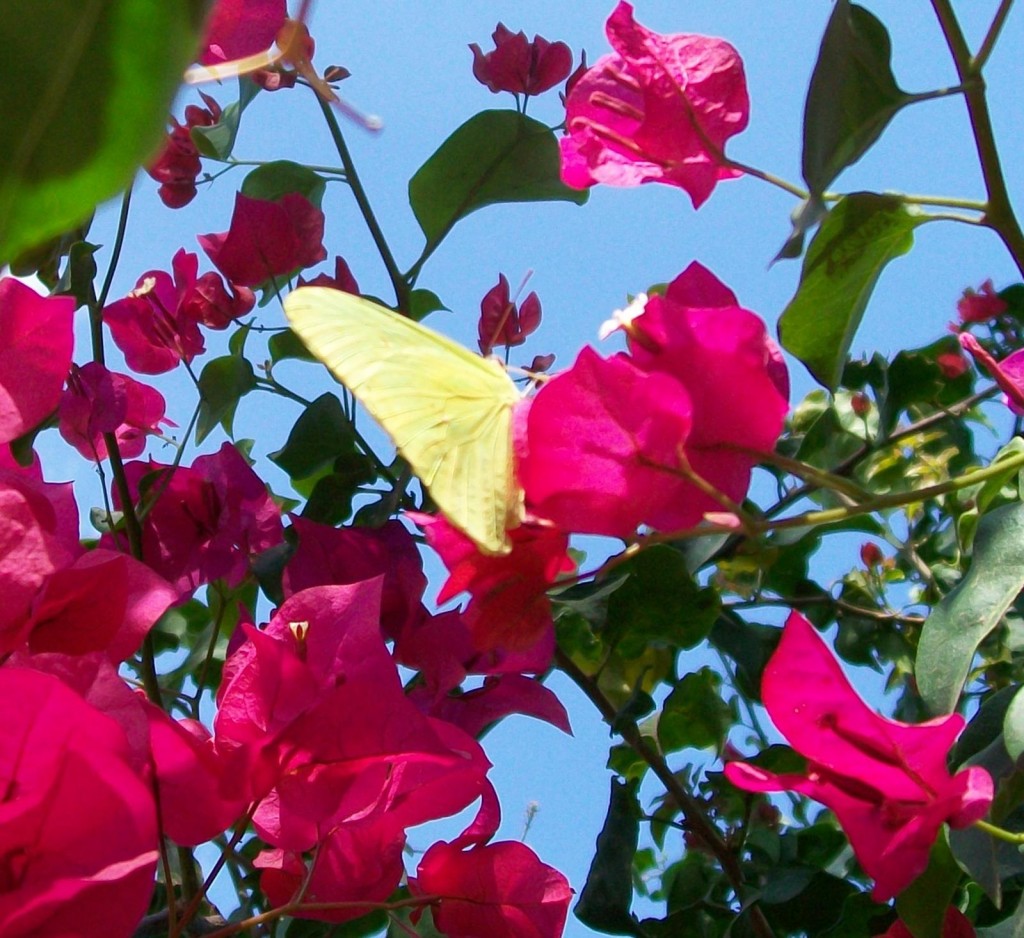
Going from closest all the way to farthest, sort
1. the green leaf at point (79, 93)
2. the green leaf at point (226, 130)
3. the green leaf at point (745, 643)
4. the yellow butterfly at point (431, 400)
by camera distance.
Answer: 1. the green leaf at point (79, 93)
2. the yellow butterfly at point (431, 400)
3. the green leaf at point (745, 643)
4. the green leaf at point (226, 130)

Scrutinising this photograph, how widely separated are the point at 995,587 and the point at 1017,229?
192mm

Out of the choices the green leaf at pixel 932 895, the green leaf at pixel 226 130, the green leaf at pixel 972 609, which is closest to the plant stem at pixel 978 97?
the green leaf at pixel 972 609

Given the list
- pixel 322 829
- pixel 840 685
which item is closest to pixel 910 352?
pixel 840 685

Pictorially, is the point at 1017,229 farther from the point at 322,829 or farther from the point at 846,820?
the point at 322,829

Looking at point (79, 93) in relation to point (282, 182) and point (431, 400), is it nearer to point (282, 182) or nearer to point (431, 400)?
point (431, 400)

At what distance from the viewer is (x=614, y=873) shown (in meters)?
0.78

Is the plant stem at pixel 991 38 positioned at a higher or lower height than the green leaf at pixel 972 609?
higher

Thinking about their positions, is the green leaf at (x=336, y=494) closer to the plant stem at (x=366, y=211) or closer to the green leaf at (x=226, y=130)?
the plant stem at (x=366, y=211)

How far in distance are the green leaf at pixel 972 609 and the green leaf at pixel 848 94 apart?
0.23m

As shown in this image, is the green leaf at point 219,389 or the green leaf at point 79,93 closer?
the green leaf at point 79,93

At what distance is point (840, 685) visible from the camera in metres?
0.49

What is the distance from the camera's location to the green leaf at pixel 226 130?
0.98 m

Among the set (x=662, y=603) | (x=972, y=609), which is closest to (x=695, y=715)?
(x=662, y=603)

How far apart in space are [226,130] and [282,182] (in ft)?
0.24
